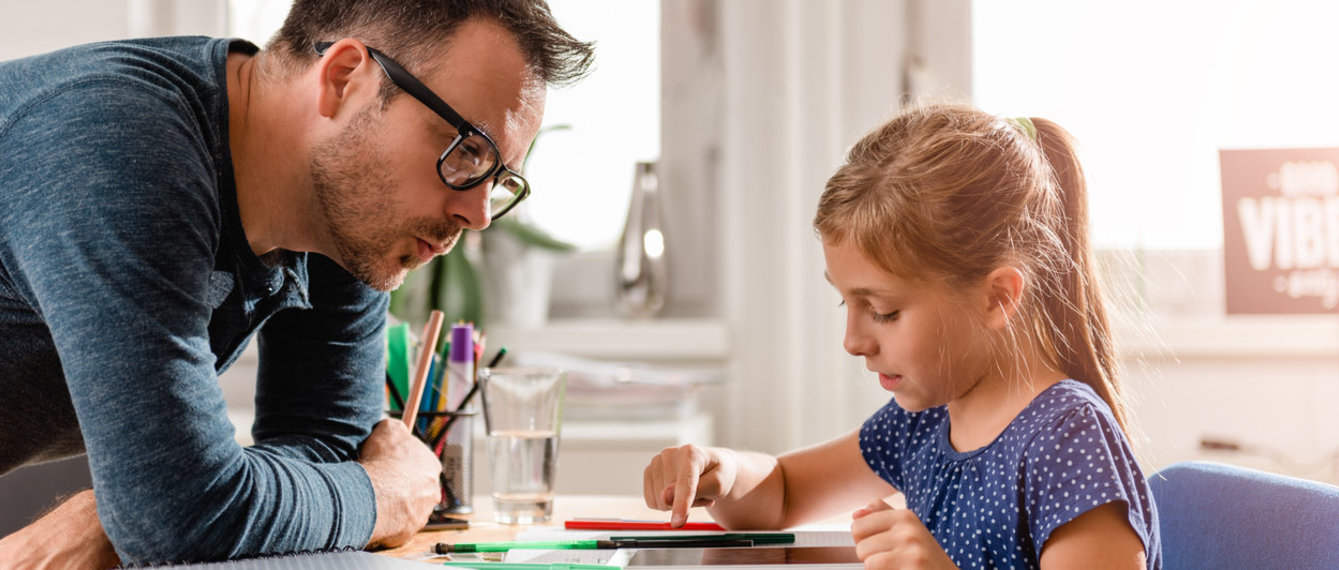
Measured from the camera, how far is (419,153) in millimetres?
909

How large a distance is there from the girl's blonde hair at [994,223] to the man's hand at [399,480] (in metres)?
0.40

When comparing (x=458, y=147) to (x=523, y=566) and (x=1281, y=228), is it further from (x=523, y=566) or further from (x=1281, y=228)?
(x=1281, y=228)

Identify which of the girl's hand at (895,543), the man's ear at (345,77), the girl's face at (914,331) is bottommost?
the girl's hand at (895,543)

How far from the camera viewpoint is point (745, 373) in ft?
6.61

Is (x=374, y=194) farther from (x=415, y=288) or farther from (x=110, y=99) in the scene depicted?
(x=415, y=288)

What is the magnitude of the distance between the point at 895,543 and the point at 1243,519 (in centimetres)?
26

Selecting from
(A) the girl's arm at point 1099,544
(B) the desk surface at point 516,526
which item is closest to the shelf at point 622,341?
(B) the desk surface at point 516,526

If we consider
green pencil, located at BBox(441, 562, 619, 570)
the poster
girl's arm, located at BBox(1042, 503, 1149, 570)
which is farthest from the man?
the poster

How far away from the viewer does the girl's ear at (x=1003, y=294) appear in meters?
0.90

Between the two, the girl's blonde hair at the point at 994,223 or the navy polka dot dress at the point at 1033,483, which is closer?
the navy polka dot dress at the point at 1033,483

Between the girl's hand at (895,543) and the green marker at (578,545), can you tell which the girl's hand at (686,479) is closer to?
the green marker at (578,545)

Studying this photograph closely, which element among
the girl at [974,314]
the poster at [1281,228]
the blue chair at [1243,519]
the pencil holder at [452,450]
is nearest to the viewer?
the blue chair at [1243,519]

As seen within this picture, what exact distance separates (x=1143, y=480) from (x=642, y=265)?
1.39 m

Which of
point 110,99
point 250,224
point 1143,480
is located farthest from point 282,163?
point 1143,480
